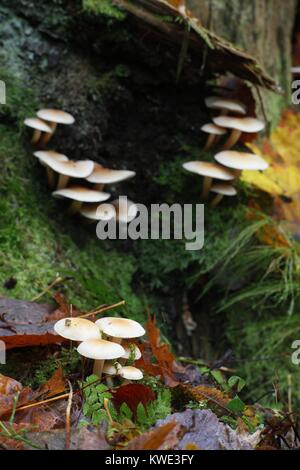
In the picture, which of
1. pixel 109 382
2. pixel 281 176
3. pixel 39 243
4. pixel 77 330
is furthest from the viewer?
pixel 281 176

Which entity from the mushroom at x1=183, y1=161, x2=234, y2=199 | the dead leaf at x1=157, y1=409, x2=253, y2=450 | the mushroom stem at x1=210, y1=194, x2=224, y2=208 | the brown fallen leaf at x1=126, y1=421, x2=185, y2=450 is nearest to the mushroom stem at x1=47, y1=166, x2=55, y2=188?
the mushroom at x1=183, y1=161, x2=234, y2=199

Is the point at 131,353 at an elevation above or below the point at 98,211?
below

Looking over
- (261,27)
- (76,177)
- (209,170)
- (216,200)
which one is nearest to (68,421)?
(76,177)

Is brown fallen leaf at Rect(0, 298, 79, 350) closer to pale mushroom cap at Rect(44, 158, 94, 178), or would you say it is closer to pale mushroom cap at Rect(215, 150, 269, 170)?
pale mushroom cap at Rect(44, 158, 94, 178)

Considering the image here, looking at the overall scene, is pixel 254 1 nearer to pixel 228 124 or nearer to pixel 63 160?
pixel 228 124

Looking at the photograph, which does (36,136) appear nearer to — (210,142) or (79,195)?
(79,195)
